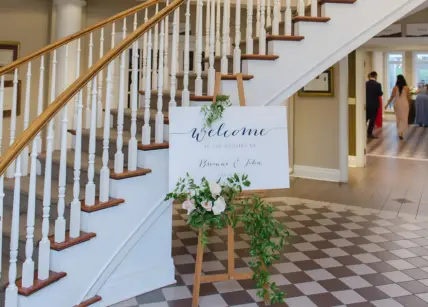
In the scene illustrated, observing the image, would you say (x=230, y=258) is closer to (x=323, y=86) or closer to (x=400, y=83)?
(x=323, y=86)

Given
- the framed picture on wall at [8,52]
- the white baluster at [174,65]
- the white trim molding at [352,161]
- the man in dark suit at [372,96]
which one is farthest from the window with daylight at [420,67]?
the white baluster at [174,65]

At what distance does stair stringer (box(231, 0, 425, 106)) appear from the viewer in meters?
3.47

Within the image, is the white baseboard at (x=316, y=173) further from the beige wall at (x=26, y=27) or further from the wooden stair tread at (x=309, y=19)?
the beige wall at (x=26, y=27)

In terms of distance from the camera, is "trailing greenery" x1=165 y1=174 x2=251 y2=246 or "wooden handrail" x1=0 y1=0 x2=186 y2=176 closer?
"wooden handrail" x1=0 y1=0 x2=186 y2=176

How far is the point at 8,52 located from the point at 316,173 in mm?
4756

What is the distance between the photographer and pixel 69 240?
8.55ft

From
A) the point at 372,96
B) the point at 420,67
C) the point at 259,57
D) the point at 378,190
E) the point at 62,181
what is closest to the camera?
the point at 62,181

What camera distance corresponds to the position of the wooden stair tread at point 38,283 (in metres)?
2.35

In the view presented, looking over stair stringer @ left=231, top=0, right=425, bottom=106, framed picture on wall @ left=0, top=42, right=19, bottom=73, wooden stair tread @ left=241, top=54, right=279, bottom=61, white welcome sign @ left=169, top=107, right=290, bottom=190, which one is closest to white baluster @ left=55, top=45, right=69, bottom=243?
white welcome sign @ left=169, top=107, right=290, bottom=190

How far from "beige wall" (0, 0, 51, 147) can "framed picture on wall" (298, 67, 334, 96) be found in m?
3.94

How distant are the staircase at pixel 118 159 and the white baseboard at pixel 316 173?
3.43 m

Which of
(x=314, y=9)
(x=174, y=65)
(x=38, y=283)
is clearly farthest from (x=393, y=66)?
(x=38, y=283)

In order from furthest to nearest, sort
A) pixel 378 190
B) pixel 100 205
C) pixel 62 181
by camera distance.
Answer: pixel 378 190
pixel 100 205
pixel 62 181

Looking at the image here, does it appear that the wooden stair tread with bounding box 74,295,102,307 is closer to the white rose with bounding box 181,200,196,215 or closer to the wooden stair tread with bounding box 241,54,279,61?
the white rose with bounding box 181,200,196,215
